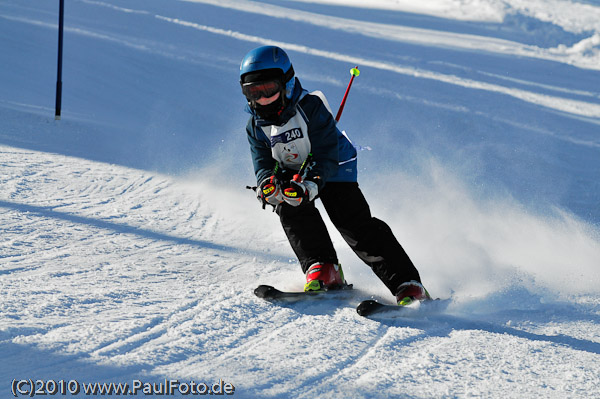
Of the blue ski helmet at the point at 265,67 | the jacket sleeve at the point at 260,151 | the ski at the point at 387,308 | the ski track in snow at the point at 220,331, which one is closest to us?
the ski track in snow at the point at 220,331

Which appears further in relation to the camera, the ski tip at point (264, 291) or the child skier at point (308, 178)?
the child skier at point (308, 178)

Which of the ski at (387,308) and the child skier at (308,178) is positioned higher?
the child skier at (308,178)

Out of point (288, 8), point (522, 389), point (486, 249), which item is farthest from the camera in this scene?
point (288, 8)

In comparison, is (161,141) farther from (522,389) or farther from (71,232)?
(522,389)

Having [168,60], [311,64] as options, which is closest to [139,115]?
[168,60]

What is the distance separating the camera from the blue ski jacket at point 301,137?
384 centimetres

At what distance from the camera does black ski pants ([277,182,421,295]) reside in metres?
3.79

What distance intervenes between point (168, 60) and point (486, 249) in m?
7.90

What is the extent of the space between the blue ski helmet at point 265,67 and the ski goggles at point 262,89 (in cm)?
2

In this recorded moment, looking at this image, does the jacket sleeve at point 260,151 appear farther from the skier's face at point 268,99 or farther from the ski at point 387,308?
the ski at point 387,308

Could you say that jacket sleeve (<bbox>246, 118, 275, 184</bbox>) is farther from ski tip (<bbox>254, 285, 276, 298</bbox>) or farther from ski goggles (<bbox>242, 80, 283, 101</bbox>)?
ski tip (<bbox>254, 285, 276, 298</bbox>)

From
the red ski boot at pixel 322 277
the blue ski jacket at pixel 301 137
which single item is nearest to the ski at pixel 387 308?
the red ski boot at pixel 322 277

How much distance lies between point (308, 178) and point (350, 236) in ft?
1.57

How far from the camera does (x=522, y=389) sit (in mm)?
2777
